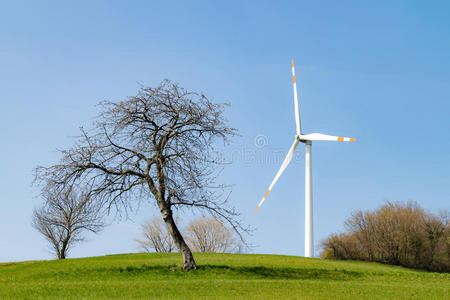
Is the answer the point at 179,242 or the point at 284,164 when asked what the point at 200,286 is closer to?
the point at 179,242

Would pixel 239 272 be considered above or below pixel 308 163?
below

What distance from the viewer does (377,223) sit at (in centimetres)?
4681

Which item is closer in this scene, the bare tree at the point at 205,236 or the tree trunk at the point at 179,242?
the tree trunk at the point at 179,242

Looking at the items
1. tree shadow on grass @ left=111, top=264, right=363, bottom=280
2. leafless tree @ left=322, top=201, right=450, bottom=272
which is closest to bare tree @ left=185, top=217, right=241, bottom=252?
leafless tree @ left=322, top=201, right=450, bottom=272

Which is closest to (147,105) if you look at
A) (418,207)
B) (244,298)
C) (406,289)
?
(244,298)

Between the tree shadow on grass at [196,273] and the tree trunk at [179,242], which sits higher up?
the tree trunk at [179,242]

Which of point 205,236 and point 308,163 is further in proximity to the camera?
point 205,236

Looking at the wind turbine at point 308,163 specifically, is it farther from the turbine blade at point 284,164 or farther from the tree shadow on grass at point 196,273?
the tree shadow on grass at point 196,273

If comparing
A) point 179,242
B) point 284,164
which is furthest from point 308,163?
point 179,242

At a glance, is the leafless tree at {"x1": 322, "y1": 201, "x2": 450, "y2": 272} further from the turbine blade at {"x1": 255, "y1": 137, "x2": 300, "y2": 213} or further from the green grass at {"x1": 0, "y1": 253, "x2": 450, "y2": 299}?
the green grass at {"x1": 0, "y1": 253, "x2": 450, "y2": 299}

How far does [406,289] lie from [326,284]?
325 centimetres

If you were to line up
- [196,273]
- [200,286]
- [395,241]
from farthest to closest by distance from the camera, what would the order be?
[395,241] < [196,273] < [200,286]

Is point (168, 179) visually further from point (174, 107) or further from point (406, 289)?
point (406, 289)

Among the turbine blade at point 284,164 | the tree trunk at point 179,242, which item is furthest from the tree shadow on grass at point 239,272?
the turbine blade at point 284,164
